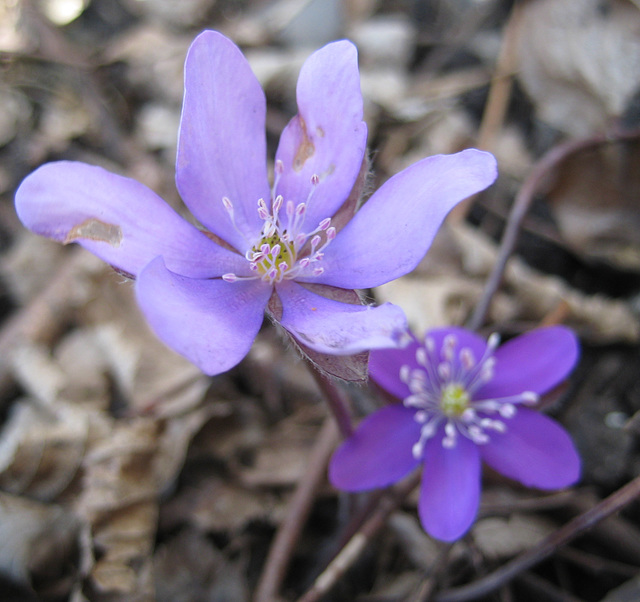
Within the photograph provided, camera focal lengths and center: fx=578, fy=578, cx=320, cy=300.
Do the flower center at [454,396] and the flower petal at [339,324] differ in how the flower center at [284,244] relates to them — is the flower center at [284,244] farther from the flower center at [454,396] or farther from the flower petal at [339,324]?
the flower center at [454,396]

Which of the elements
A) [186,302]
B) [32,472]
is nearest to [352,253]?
[186,302]

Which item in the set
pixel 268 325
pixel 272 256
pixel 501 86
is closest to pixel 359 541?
pixel 272 256

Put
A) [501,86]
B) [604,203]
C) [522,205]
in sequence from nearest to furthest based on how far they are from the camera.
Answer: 1. [522,205]
2. [604,203]
3. [501,86]

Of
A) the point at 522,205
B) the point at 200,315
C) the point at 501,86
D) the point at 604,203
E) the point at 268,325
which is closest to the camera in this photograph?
the point at 200,315

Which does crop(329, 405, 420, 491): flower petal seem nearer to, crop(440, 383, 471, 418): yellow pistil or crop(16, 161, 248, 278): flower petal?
crop(440, 383, 471, 418): yellow pistil

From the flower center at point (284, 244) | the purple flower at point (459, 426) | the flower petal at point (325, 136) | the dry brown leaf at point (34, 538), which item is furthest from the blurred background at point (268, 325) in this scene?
the flower petal at point (325, 136)

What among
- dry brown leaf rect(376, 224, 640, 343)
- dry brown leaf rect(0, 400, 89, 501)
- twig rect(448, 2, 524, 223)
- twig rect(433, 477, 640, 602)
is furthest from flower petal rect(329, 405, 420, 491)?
twig rect(448, 2, 524, 223)

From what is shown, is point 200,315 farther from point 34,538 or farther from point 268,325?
point 268,325

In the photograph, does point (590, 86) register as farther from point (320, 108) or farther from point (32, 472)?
point (32, 472)
